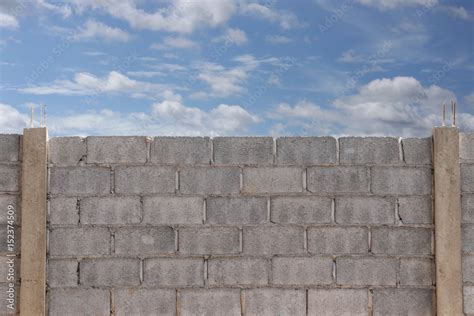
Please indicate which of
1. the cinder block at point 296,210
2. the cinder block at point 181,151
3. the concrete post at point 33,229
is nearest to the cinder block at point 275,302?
the cinder block at point 296,210

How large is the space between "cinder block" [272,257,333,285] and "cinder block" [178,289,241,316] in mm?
354

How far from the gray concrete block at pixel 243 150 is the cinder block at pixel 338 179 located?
1.20 ft

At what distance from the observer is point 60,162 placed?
160 inches

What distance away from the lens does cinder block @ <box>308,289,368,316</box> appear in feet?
13.1

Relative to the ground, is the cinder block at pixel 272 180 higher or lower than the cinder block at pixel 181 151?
lower

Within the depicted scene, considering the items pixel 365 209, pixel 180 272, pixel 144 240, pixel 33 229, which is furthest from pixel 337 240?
pixel 33 229

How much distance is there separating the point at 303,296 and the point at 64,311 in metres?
1.88

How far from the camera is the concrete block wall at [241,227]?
3.97m

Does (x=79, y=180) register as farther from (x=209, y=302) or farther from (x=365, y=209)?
(x=365, y=209)

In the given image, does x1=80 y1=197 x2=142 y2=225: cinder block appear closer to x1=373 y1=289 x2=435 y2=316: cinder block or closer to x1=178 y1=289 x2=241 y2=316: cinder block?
x1=178 y1=289 x2=241 y2=316: cinder block

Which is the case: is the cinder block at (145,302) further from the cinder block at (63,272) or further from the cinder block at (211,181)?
the cinder block at (211,181)

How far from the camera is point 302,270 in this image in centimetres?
398

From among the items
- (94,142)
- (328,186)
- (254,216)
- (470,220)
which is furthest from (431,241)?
(94,142)

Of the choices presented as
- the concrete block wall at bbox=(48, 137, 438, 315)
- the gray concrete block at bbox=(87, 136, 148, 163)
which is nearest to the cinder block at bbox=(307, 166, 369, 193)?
the concrete block wall at bbox=(48, 137, 438, 315)
